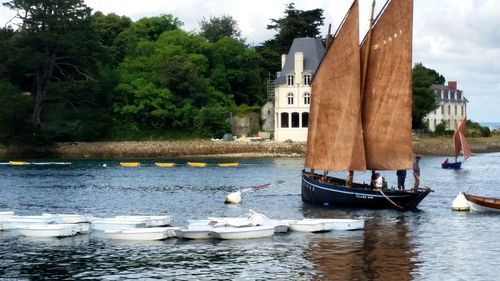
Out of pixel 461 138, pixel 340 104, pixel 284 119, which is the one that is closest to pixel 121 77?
pixel 284 119

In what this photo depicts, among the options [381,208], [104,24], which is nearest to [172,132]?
[104,24]

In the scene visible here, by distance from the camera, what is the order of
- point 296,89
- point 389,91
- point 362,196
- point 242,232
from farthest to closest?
point 296,89
point 362,196
point 389,91
point 242,232

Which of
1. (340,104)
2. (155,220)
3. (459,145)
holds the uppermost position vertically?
(340,104)

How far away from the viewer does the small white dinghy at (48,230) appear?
1827 inches

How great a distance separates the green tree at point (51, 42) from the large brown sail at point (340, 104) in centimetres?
8447

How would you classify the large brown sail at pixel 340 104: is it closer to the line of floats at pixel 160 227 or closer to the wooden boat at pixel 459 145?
the line of floats at pixel 160 227

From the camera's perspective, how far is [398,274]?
119 ft

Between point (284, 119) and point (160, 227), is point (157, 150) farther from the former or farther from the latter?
point (160, 227)

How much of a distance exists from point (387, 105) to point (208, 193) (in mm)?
22783

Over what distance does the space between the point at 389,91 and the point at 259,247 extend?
2070cm

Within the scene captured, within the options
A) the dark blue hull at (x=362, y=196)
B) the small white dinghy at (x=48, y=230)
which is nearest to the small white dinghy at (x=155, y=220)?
the small white dinghy at (x=48, y=230)

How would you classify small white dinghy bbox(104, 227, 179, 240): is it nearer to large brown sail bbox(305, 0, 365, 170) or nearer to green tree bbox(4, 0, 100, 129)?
large brown sail bbox(305, 0, 365, 170)

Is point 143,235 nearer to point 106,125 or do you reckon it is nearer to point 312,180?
point 312,180

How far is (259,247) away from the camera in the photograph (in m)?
42.8
